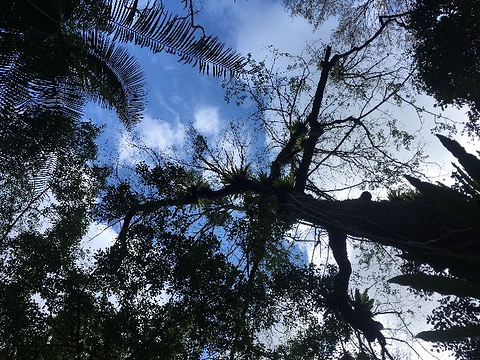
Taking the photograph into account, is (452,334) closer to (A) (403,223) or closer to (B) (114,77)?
(A) (403,223)

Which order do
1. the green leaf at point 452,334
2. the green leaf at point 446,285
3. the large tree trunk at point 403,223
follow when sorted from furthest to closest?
the large tree trunk at point 403,223
the green leaf at point 452,334
the green leaf at point 446,285

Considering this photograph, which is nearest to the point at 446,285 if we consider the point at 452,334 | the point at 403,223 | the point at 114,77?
the point at 452,334

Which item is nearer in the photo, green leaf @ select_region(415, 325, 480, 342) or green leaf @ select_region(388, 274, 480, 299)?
green leaf @ select_region(388, 274, 480, 299)

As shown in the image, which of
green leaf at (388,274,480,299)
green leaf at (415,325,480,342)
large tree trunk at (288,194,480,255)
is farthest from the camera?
large tree trunk at (288,194,480,255)

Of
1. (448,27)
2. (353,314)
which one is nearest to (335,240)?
(353,314)

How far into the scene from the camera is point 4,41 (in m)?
4.25

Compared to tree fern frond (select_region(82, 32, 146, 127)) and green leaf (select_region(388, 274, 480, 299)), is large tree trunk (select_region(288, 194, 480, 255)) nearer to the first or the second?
green leaf (select_region(388, 274, 480, 299))

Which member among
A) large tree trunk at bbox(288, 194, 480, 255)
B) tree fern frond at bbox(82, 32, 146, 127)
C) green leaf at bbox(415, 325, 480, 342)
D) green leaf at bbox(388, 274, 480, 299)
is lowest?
green leaf at bbox(415, 325, 480, 342)

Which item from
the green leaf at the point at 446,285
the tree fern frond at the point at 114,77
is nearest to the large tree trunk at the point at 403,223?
the green leaf at the point at 446,285

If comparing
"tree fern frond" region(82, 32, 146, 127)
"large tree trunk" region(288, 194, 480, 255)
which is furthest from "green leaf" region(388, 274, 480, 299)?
"tree fern frond" region(82, 32, 146, 127)

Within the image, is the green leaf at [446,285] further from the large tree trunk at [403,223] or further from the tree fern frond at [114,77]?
the tree fern frond at [114,77]

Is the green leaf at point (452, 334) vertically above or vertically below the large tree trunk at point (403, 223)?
below

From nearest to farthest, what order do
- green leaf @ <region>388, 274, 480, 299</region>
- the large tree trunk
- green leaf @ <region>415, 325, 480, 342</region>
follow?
1. green leaf @ <region>388, 274, 480, 299</region>
2. green leaf @ <region>415, 325, 480, 342</region>
3. the large tree trunk

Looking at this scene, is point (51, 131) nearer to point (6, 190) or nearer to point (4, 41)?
point (4, 41)
